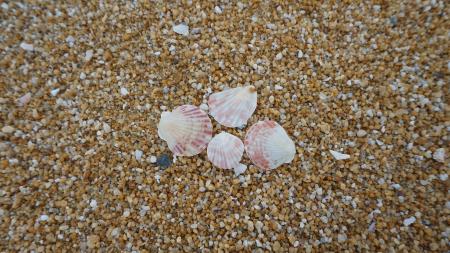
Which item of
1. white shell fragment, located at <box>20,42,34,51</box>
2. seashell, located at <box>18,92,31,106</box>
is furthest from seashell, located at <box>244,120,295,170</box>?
white shell fragment, located at <box>20,42,34,51</box>

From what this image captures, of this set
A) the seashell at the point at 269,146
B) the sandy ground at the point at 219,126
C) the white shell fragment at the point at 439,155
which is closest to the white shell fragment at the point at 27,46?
the sandy ground at the point at 219,126

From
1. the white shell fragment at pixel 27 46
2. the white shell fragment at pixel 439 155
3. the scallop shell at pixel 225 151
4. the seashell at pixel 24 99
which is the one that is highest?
the white shell fragment at pixel 27 46

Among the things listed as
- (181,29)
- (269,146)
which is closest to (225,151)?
(269,146)

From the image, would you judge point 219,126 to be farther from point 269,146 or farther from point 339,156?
point 339,156

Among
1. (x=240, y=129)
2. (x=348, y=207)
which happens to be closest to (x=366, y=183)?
(x=348, y=207)

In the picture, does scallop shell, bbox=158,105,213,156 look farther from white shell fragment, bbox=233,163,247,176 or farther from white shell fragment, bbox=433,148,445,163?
white shell fragment, bbox=433,148,445,163

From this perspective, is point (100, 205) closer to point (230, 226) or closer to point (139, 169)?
point (139, 169)

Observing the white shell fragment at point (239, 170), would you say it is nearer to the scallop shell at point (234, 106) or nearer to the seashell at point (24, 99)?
the scallop shell at point (234, 106)
